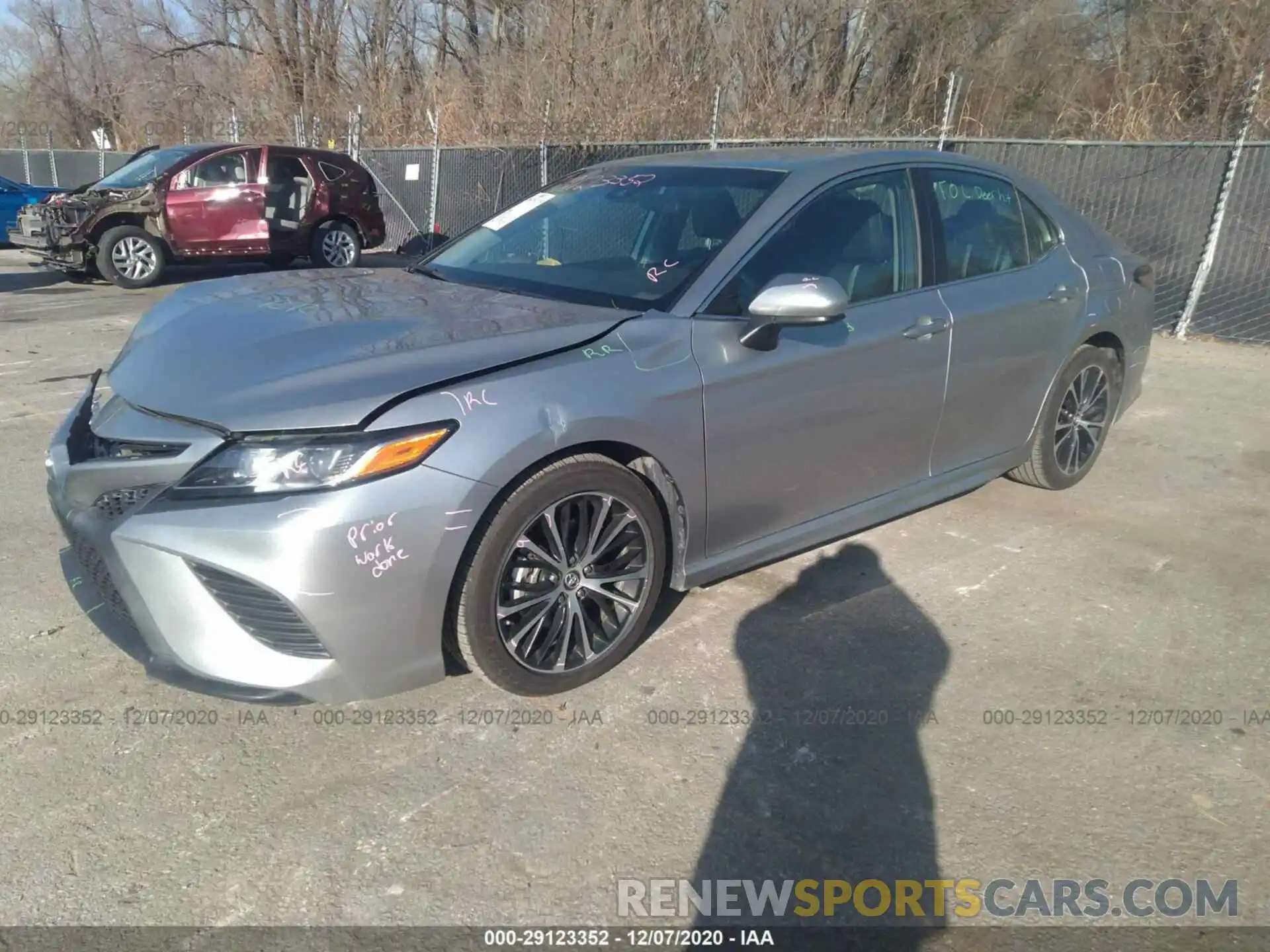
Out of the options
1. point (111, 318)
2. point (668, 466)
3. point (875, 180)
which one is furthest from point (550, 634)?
point (111, 318)

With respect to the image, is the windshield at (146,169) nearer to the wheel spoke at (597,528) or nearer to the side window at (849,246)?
the side window at (849,246)

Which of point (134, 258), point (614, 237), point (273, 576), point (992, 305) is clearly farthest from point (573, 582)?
point (134, 258)

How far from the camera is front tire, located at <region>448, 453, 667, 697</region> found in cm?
279

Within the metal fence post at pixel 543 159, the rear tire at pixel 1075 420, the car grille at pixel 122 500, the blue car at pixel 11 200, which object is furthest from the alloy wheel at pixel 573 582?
the blue car at pixel 11 200

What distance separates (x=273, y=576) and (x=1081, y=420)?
4.18 m

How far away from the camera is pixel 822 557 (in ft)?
14.0

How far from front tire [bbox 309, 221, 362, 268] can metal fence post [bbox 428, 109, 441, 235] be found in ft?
7.08

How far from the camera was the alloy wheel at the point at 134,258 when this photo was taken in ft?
39.1

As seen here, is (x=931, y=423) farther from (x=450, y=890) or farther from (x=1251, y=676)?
(x=450, y=890)

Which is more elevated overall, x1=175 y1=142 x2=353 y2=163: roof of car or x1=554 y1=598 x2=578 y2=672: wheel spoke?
x1=175 y1=142 x2=353 y2=163: roof of car

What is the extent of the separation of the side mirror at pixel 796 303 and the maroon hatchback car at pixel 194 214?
11.0 metres

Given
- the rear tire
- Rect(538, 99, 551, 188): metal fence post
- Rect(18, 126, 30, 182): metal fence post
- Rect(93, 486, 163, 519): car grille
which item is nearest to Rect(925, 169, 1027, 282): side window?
the rear tire

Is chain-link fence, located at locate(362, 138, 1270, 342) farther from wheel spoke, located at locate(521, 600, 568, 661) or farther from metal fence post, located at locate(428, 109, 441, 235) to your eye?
metal fence post, located at locate(428, 109, 441, 235)

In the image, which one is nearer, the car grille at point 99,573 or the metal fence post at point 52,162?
the car grille at point 99,573
